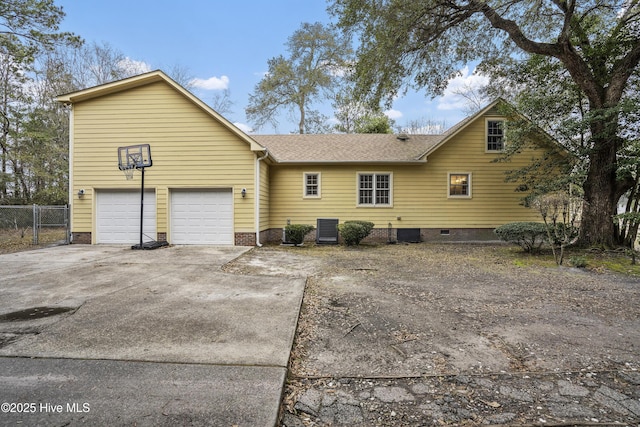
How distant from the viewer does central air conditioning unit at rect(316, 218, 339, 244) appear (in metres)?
11.8

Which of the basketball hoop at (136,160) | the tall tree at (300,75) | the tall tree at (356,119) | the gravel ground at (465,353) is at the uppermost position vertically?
the tall tree at (300,75)

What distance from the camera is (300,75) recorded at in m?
21.8

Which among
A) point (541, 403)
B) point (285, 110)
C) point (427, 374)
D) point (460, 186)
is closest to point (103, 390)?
point (427, 374)

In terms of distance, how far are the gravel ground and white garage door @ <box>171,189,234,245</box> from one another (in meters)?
5.90

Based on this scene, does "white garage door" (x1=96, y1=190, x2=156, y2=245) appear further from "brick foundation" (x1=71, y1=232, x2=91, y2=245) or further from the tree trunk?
the tree trunk

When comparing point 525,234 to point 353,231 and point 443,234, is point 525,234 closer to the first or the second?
point 443,234

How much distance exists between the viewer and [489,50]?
35.6 feet

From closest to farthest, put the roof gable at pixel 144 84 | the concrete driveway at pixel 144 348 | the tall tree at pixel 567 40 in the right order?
the concrete driveway at pixel 144 348 → the tall tree at pixel 567 40 → the roof gable at pixel 144 84

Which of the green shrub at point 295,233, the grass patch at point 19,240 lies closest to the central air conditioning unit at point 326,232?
the green shrub at point 295,233

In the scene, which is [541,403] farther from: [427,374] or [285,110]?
→ [285,110]

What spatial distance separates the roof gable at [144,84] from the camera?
1003 centimetres

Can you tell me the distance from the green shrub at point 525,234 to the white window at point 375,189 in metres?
4.57

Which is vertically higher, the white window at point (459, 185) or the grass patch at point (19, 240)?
the white window at point (459, 185)

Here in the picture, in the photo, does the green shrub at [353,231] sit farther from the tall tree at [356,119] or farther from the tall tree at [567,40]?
the tall tree at [356,119]
